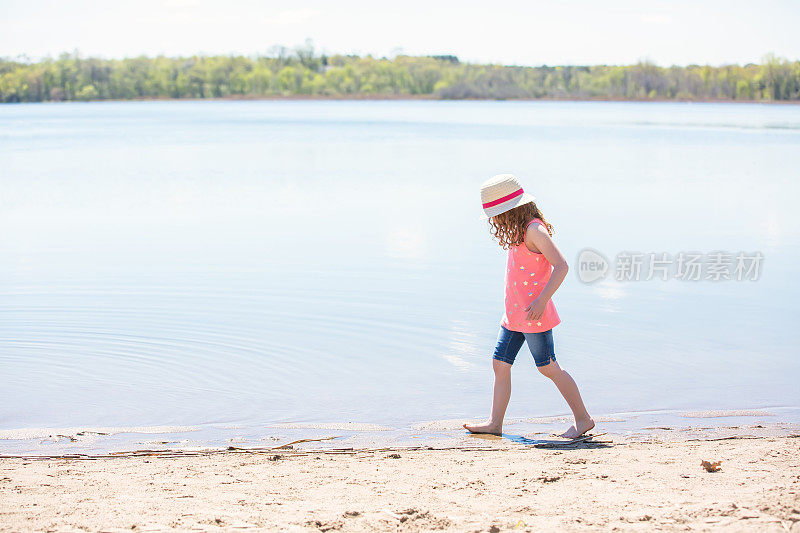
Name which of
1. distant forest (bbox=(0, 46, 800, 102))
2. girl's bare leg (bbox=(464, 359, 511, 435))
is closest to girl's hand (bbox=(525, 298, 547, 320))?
girl's bare leg (bbox=(464, 359, 511, 435))

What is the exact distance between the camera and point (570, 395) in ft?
16.6

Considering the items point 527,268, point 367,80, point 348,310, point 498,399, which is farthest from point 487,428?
point 367,80

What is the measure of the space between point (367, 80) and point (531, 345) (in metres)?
161

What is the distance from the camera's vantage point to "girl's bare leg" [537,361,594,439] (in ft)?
16.4

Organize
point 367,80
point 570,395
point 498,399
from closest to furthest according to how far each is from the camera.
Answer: point 570,395 → point 498,399 → point 367,80

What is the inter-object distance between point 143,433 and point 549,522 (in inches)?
120

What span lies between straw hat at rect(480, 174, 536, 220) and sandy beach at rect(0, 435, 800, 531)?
4.48 ft

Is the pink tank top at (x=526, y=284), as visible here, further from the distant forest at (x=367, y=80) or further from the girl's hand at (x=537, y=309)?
the distant forest at (x=367, y=80)

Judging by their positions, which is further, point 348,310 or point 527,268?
point 348,310

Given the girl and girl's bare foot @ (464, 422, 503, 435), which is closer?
the girl

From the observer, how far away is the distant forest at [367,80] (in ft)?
431

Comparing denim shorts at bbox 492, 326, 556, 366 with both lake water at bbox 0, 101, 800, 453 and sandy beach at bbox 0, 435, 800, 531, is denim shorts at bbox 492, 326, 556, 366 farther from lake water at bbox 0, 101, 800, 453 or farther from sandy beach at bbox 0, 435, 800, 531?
lake water at bbox 0, 101, 800, 453

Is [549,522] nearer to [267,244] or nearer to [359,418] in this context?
[359,418]

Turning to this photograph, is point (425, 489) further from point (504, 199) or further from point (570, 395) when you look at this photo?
point (504, 199)
